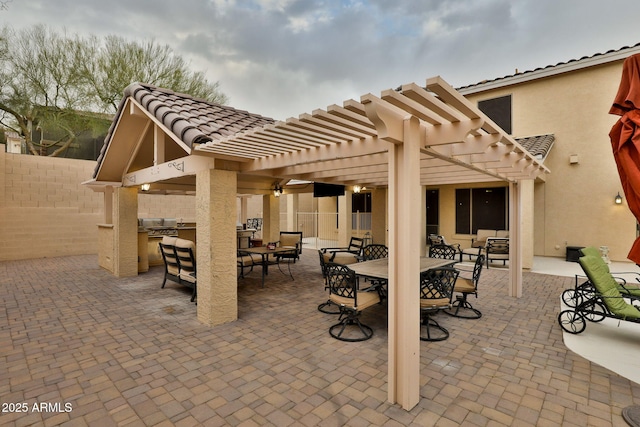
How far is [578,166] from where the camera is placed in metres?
9.99

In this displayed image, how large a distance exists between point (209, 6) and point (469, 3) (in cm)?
1023

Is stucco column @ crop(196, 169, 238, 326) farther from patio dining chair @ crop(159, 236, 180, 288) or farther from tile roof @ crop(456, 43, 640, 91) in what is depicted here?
tile roof @ crop(456, 43, 640, 91)

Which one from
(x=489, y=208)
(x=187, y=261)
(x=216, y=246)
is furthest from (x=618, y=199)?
(x=187, y=261)

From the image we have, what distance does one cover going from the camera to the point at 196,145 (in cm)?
398

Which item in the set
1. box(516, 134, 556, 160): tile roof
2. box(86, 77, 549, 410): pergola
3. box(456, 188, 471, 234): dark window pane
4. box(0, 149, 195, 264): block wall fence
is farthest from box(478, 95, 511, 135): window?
box(0, 149, 195, 264): block wall fence

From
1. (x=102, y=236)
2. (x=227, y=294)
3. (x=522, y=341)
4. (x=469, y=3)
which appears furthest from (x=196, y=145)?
(x=469, y=3)

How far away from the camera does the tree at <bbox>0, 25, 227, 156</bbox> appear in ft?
39.6

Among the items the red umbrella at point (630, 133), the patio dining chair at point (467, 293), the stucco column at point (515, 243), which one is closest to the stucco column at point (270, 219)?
the patio dining chair at point (467, 293)

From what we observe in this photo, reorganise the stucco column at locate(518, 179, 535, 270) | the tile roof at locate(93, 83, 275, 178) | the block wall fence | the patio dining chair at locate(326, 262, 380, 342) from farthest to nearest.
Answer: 1. the block wall fence
2. the stucco column at locate(518, 179, 535, 270)
3. the tile roof at locate(93, 83, 275, 178)
4. the patio dining chair at locate(326, 262, 380, 342)

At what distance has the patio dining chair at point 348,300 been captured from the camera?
13.1ft

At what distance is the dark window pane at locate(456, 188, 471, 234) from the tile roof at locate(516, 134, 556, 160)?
8.17ft

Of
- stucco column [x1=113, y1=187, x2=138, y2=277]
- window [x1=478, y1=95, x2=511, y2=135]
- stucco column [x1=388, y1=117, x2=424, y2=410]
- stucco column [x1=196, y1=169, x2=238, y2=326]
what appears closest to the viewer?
stucco column [x1=388, y1=117, x2=424, y2=410]

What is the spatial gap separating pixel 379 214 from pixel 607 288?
662 centimetres

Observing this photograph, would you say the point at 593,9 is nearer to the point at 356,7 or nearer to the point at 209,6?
the point at 356,7
